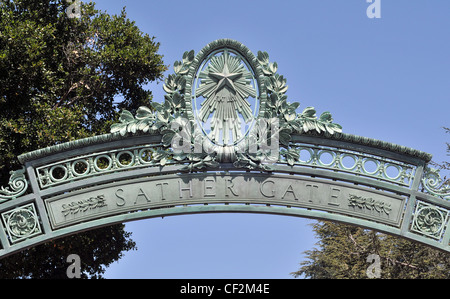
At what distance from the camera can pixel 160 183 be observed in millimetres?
8055

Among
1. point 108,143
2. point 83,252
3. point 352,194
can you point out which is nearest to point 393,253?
point 83,252

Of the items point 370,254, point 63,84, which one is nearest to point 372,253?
point 370,254

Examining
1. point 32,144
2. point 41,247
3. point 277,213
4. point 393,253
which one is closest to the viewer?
point 277,213

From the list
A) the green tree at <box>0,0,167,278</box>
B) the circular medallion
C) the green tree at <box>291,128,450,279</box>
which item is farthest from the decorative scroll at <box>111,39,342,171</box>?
the green tree at <box>291,128,450,279</box>

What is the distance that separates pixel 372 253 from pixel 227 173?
10.9 metres

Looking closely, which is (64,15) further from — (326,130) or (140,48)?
(326,130)

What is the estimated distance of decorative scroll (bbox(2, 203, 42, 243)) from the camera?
26.4 feet

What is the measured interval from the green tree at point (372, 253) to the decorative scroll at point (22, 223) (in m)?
9.26

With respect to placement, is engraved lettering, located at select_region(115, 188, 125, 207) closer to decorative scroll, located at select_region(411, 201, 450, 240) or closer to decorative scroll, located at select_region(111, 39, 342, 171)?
decorative scroll, located at select_region(111, 39, 342, 171)

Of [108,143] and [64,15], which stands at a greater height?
[64,15]

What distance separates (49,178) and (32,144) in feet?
9.98

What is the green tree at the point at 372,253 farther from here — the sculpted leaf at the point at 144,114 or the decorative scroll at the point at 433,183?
the sculpted leaf at the point at 144,114

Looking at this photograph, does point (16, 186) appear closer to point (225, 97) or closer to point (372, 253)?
point (225, 97)

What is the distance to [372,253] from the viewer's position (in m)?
17.8
